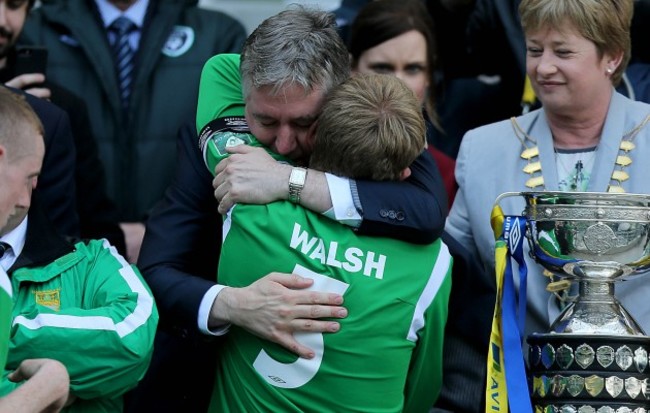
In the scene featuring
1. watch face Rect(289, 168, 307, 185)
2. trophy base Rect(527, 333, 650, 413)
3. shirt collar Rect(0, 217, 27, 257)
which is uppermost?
watch face Rect(289, 168, 307, 185)

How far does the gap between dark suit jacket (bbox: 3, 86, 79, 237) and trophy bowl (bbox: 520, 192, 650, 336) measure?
1538 mm

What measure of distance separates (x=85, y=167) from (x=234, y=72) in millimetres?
1094

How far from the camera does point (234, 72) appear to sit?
4086mm

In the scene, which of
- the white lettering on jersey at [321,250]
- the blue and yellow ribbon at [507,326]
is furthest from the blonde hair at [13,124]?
the blue and yellow ribbon at [507,326]

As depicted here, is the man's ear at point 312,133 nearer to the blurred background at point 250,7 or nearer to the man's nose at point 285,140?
the man's nose at point 285,140

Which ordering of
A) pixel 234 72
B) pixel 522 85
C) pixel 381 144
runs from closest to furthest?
pixel 381 144
pixel 234 72
pixel 522 85

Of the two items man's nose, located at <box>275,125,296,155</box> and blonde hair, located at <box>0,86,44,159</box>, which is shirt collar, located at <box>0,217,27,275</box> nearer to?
blonde hair, located at <box>0,86,44,159</box>

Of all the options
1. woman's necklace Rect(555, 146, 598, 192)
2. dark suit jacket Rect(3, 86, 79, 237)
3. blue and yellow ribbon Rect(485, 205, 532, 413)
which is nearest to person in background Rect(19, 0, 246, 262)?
dark suit jacket Rect(3, 86, 79, 237)

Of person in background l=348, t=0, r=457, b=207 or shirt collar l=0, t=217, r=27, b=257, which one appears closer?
shirt collar l=0, t=217, r=27, b=257

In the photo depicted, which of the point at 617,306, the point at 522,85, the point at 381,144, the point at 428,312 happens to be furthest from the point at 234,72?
the point at 522,85

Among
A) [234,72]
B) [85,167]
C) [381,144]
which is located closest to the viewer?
[381,144]

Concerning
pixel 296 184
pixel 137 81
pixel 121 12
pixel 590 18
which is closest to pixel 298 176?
pixel 296 184

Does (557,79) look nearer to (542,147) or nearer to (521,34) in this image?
(542,147)

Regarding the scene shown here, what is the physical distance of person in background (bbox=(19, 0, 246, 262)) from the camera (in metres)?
5.45
